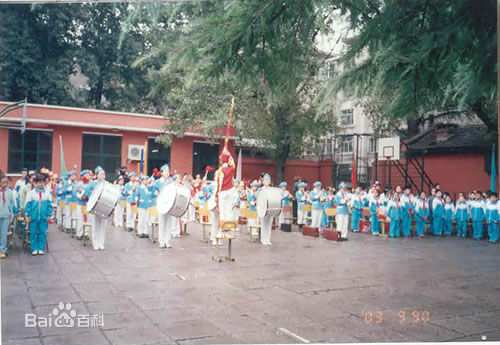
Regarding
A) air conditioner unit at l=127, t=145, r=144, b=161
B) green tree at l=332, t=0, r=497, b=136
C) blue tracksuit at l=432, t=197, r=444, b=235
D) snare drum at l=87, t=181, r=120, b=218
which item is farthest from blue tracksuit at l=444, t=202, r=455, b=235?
snare drum at l=87, t=181, r=120, b=218

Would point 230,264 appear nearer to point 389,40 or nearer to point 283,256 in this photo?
point 283,256

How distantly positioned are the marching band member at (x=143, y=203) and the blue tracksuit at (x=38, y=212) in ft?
9.04

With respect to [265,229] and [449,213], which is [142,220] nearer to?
[265,229]

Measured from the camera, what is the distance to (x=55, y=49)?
222 inches

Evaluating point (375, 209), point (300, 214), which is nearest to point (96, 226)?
point (300, 214)

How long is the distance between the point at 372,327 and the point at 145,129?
5610mm

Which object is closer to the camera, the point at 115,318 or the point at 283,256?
the point at 115,318

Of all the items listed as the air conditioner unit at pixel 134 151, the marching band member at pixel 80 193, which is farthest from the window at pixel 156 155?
the marching band member at pixel 80 193

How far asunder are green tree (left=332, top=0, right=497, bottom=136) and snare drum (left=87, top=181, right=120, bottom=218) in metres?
5.27

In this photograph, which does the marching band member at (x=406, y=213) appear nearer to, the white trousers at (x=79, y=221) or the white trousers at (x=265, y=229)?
the white trousers at (x=265, y=229)

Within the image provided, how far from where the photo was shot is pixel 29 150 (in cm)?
576

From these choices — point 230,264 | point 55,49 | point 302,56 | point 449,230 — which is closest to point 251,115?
point 449,230

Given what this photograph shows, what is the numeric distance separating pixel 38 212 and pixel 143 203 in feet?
9.70

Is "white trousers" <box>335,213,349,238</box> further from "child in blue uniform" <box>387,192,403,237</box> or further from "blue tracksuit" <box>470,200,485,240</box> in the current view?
"blue tracksuit" <box>470,200,485,240</box>
